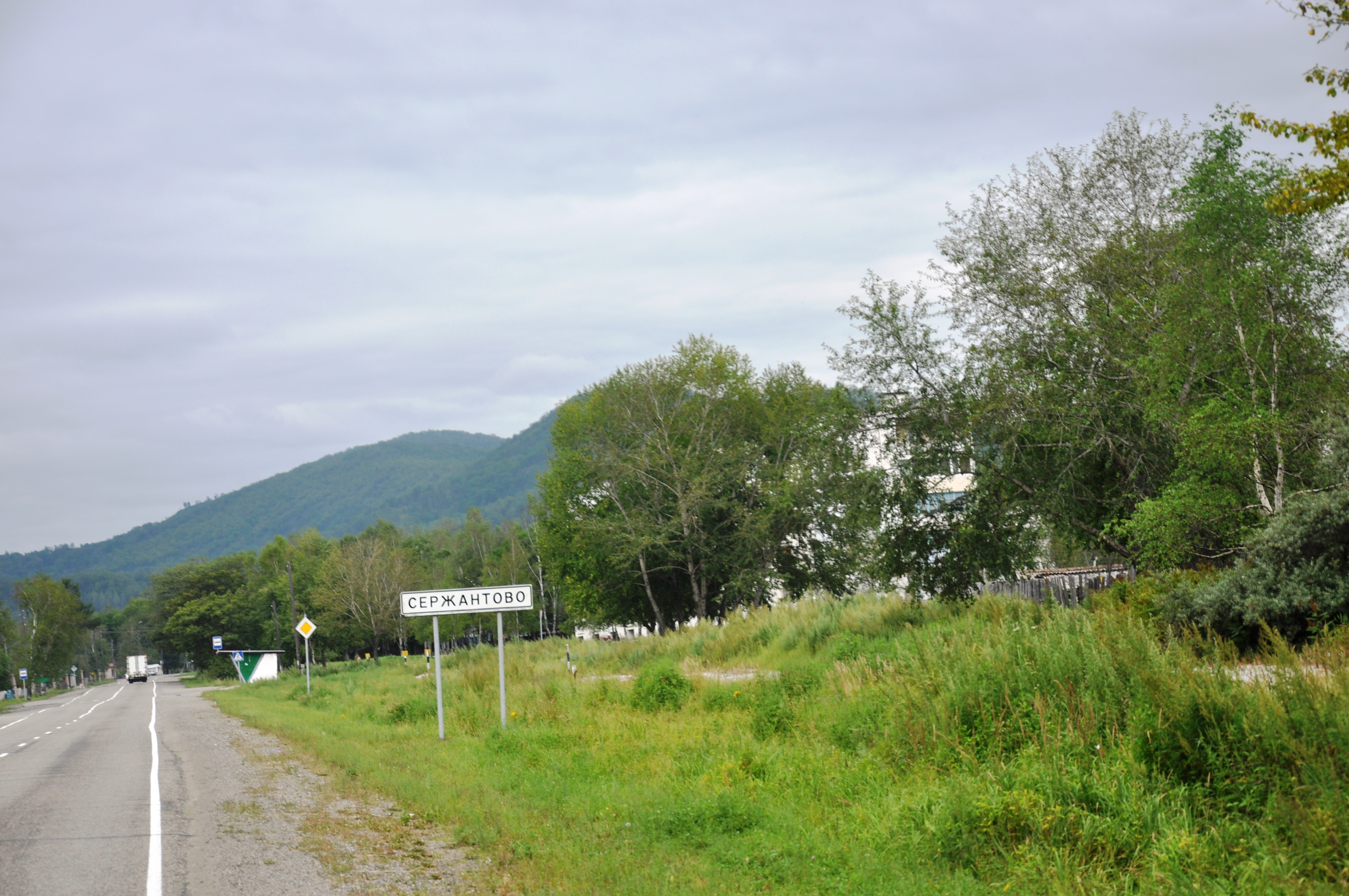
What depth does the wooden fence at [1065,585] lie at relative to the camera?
82.5 ft

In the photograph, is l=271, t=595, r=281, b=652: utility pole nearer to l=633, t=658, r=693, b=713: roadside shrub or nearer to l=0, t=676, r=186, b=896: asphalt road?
l=0, t=676, r=186, b=896: asphalt road

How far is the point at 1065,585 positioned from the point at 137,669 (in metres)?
121

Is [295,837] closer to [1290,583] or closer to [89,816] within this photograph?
[89,816]

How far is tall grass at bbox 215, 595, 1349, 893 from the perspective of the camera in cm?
671

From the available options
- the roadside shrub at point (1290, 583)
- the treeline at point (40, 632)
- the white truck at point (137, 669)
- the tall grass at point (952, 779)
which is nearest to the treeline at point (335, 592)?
the white truck at point (137, 669)

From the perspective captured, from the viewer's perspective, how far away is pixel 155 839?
9352mm

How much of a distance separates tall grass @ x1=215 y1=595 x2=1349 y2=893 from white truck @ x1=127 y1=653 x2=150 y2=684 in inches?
4748

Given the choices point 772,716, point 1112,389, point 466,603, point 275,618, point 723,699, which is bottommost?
point 275,618

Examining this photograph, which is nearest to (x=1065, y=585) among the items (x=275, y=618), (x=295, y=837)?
(x=295, y=837)

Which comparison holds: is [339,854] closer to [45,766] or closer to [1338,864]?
[1338,864]

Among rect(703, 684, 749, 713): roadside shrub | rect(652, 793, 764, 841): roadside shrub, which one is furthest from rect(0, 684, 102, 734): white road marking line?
rect(652, 793, 764, 841): roadside shrub

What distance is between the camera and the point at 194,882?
7.53 metres

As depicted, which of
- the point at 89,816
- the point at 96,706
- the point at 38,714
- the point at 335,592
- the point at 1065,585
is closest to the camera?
the point at 89,816

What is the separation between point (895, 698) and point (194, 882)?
7590mm
